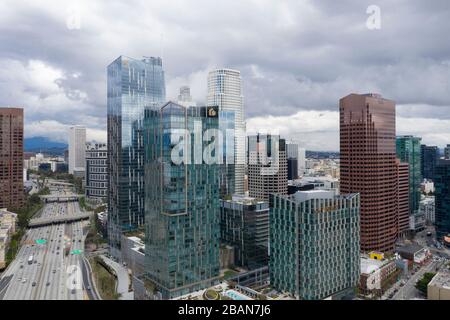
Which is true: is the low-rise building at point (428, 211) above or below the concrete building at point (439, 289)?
above

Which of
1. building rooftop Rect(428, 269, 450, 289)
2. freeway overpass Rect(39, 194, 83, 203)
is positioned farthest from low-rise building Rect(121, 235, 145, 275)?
freeway overpass Rect(39, 194, 83, 203)

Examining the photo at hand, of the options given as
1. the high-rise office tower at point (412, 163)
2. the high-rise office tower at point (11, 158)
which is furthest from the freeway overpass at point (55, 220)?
the high-rise office tower at point (412, 163)

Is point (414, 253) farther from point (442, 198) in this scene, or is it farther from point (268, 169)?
point (268, 169)

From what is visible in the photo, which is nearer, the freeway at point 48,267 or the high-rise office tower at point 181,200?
the high-rise office tower at point 181,200

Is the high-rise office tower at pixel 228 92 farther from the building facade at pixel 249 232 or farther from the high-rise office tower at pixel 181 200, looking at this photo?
the high-rise office tower at pixel 181 200

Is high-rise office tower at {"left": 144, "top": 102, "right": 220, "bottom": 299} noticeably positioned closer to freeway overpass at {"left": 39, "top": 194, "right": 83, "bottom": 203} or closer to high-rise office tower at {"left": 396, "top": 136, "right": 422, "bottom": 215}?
high-rise office tower at {"left": 396, "top": 136, "right": 422, "bottom": 215}

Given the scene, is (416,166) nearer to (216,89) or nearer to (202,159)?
(216,89)
